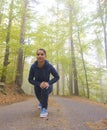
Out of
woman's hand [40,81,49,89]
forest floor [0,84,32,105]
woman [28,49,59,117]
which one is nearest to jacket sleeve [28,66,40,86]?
woman [28,49,59,117]

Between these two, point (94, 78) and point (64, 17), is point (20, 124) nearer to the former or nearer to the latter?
point (64, 17)

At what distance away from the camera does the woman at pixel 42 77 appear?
4.70m

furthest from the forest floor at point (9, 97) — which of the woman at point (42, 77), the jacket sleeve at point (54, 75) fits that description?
the jacket sleeve at point (54, 75)

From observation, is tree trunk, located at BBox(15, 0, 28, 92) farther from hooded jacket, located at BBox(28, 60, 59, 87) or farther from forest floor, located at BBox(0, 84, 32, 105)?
hooded jacket, located at BBox(28, 60, 59, 87)

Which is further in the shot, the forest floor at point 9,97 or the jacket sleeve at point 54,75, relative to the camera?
the forest floor at point 9,97

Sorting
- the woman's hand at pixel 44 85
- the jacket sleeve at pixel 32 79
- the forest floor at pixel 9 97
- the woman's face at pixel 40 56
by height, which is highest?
the woman's face at pixel 40 56

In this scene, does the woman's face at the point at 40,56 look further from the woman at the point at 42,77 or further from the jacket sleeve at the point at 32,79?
the jacket sleeve at the point at 32,79

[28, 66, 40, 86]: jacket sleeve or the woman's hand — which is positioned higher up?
[28, 66, 40, 86]: jacket sleeve

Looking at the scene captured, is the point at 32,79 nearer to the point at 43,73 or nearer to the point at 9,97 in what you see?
the point at 43,73

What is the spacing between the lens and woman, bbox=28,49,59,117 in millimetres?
4703

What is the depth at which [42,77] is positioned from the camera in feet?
15.9

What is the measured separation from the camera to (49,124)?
12.9 ft

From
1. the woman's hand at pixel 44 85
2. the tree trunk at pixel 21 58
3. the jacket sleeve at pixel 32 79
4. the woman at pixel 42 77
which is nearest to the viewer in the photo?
the woman's hand at pixel 44 85

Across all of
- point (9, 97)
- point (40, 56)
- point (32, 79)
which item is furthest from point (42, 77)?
point (9, 97)
